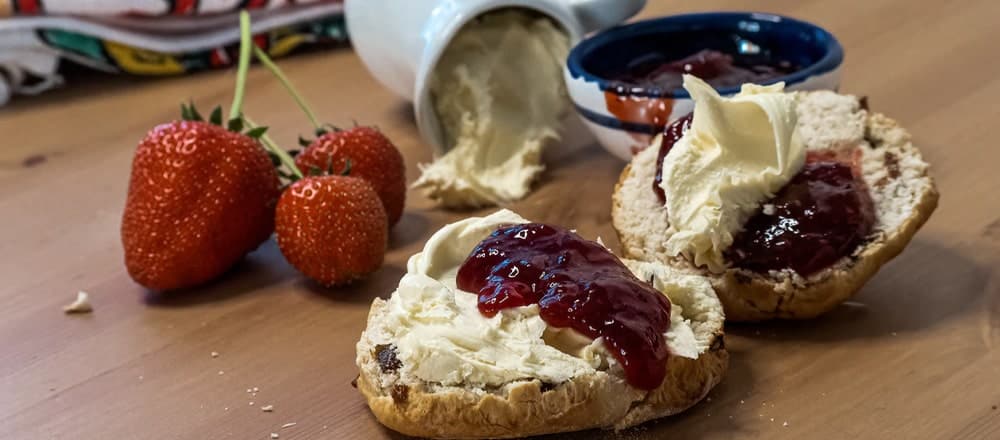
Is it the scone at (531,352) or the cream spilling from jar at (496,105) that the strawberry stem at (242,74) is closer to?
the cream spilling from jar at (496,105)

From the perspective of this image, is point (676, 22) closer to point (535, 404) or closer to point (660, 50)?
point (660, 50)

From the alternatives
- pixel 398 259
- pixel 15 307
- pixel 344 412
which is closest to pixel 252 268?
pixel 398 259

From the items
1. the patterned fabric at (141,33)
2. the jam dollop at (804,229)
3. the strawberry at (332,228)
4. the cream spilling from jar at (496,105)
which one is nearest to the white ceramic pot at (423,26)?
the cream spilling from jar at (496,105)

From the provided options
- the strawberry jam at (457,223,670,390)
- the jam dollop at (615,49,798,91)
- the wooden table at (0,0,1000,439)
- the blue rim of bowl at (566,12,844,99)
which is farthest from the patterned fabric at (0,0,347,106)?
the strawberry jam at (457,223,670,390)

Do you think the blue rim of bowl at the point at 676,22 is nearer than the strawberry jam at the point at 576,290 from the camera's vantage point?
No

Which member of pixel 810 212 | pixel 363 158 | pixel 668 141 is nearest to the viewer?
pixel 810 212

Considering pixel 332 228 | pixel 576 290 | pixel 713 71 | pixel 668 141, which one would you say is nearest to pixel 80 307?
pixel 332 228
